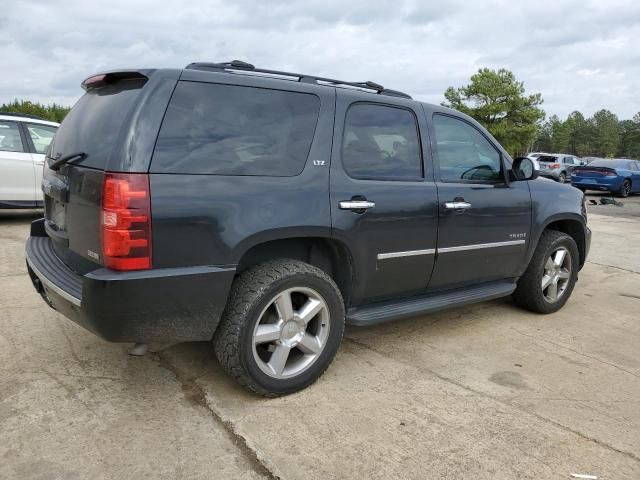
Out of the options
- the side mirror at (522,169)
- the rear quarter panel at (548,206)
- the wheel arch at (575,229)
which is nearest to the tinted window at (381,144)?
the side mirror at (522,169)

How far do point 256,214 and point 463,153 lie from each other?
6.39 feet

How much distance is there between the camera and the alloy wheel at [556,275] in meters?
4.82

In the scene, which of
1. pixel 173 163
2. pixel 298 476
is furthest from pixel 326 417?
pixel 173 163

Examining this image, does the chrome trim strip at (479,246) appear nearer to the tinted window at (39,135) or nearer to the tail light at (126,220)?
the tail light at (126,220)

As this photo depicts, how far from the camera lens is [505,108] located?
42781 mm

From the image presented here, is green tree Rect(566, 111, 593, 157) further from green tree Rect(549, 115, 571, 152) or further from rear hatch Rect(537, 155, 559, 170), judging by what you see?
rear hatch Rect(537, 155, 559, 170)

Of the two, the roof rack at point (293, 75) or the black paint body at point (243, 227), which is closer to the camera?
the black paint body at point (243, 227)

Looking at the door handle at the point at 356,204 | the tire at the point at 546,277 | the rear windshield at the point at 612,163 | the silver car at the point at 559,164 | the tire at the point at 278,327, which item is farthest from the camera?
the silver car at the point at 559,164

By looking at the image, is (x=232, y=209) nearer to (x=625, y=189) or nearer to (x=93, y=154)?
(x=93, y=154)

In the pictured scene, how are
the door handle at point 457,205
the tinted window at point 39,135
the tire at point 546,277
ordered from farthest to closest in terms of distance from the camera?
the tinted window at point 39,135, the tire at point 546,277, the door handle at point 457,205

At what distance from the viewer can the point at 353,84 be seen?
3.73 metres

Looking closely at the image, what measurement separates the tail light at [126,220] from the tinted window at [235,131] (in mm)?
146

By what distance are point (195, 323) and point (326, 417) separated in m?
0.85

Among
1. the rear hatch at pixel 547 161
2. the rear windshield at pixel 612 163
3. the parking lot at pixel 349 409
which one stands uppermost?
the rear hatch at pixel 547 161
